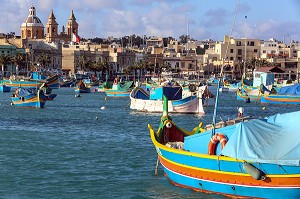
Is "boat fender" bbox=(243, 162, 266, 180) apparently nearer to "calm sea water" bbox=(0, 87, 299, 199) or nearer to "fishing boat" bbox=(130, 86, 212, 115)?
"calm sea water" bbox=(0, 87, 299, 199)

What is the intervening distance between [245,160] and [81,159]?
12.8 meters

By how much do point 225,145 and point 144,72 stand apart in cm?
17700

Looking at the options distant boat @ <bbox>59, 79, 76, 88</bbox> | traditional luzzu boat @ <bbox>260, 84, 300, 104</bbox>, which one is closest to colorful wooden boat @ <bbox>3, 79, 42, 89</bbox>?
distant boat @ <bbox>59, 79, 76, 88</bbox>

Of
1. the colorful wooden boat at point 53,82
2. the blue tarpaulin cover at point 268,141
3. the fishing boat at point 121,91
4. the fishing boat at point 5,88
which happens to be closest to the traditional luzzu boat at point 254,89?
the fishing boat at point 121,91

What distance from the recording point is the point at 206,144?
24.9 metres

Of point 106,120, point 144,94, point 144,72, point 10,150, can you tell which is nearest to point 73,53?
point 144,72

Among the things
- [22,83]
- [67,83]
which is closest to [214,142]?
[22,83]

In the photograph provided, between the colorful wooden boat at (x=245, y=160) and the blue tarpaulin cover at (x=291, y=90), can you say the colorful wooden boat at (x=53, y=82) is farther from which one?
the colorful wooden boat at (x=245, y=160)

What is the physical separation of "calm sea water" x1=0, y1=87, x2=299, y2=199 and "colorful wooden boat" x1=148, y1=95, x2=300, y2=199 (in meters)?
0.68

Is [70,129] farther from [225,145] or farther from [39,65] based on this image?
[39,65]

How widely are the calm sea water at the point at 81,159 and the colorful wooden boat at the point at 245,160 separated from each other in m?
0.68

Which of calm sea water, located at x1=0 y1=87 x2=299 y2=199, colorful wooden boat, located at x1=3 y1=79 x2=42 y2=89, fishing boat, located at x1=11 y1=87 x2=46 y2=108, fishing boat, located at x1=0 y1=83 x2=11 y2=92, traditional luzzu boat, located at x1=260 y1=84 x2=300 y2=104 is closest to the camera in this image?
calm sea water, located at x1=0 y1=87 x2=299 y2=199

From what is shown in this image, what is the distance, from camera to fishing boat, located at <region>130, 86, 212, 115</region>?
6288cm

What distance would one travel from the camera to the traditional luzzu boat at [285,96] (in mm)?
81562
